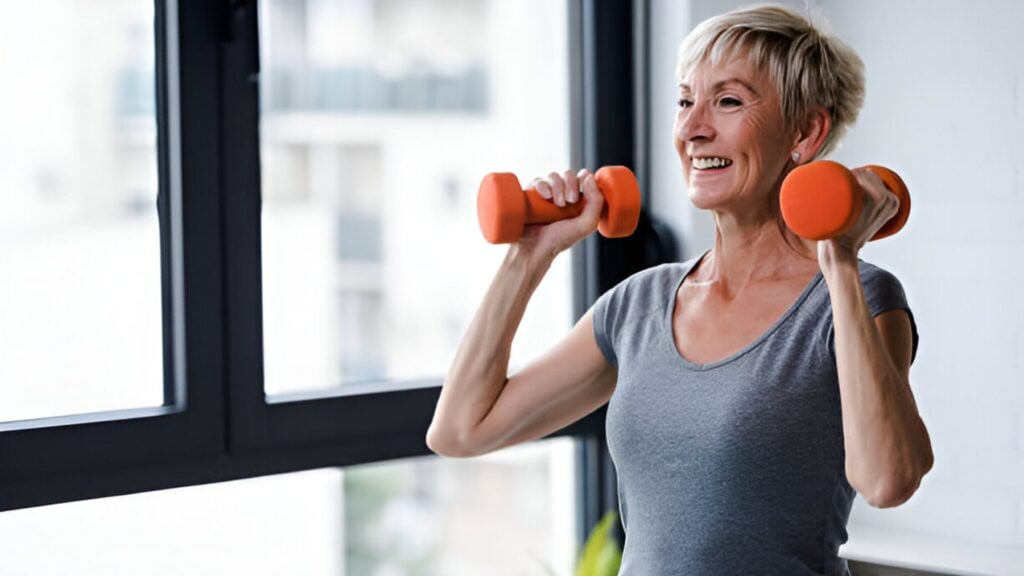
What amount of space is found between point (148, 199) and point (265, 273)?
25 cm

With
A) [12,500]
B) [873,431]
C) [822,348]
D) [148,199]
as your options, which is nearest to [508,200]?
[822,348]

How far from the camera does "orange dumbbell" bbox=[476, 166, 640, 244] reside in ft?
4.99

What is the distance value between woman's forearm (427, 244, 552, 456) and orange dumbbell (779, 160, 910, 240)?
1.43 feet

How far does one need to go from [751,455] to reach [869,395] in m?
0.16

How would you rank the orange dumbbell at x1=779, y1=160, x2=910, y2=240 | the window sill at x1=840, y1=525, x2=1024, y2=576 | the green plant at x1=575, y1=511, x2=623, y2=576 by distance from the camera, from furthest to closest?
the green plant at x1=575, y1=511, x2=623, y2=576
the window sill at x1=840, y1=525, x2=1024, y2=576
the orange dumbbell at x1=779, y1=160, x2=910, y2=240

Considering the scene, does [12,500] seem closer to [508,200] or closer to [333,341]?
[333,341]

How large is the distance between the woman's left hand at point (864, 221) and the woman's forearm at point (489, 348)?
45cm

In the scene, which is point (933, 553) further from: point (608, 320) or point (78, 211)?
point (78, 211)

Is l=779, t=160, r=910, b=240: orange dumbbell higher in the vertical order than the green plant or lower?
higher

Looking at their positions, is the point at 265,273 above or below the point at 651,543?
above

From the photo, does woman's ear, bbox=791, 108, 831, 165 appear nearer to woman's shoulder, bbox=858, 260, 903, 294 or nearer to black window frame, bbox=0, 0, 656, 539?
woman's shoulder, bbox=858, 260, 903, 294

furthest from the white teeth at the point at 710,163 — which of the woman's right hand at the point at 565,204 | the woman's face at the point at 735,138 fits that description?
the woman's right hand at the point at 565,204

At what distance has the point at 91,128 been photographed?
1.95 m

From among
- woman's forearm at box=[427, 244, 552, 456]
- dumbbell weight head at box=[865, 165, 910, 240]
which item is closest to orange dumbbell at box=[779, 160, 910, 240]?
dumbbell weight head at box=[865, 165, 910, 240]
